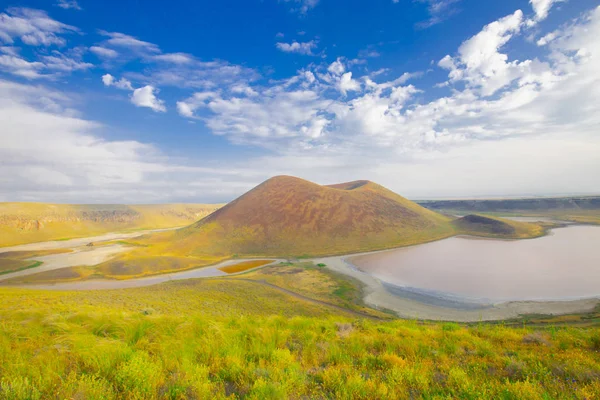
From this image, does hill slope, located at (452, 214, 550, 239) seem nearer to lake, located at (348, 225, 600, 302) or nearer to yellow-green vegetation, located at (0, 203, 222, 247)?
lake, located at (348, 225, 600, 302)

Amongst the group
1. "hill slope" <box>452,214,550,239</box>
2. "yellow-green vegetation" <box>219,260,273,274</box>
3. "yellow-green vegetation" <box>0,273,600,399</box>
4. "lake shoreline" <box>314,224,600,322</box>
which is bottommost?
"yellow-green vegetation" <box>219,260,273,274</box>

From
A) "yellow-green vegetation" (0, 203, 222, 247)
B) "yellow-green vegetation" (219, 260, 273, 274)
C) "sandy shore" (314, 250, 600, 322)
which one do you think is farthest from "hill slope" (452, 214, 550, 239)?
"yellow-green vegetation" (0, 203, 222, 247)

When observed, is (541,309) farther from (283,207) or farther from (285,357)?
(283,207)

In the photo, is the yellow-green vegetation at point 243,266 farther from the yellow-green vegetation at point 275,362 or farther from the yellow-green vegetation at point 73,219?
the yellow-green vegetation at point 73,219

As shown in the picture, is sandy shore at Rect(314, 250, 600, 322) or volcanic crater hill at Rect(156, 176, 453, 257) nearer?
sandy shore at Rect(314, 250, 600, 322)

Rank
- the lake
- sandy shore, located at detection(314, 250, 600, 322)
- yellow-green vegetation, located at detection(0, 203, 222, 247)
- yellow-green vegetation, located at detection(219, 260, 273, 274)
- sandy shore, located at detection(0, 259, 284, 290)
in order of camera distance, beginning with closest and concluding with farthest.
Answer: sandy shore, located at detection(314, 250, 600, 322)
the lake
sandy shore, located at detection(0, 259, 284, 290)
yellow-green vegetation, located at detection(219, 260, 273, 274)
yellow-green vegetation, located at detection(0, 203, 222, 247)

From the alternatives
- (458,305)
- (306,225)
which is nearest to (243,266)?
(306,225)

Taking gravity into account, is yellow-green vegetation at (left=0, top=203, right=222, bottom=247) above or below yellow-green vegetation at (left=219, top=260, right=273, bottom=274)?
above

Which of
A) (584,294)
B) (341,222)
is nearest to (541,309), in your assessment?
(584,294)
